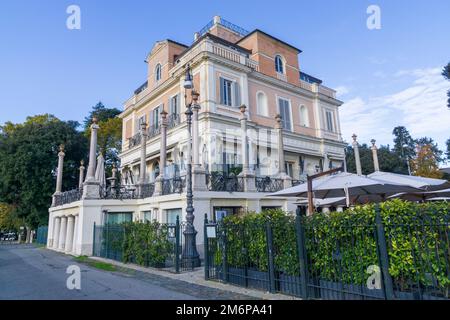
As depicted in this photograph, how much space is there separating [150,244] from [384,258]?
8328 millimetres

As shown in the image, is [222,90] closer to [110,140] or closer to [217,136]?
[217,136]

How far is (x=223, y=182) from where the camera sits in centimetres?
1504

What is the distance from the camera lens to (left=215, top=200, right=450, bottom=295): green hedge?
16.1 feet

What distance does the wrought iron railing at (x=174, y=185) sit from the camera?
14.9m

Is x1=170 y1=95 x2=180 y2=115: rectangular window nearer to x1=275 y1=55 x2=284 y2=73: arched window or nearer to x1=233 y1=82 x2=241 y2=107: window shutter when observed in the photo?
x1=233 y1=82 x2=241 y2=107: window shutter

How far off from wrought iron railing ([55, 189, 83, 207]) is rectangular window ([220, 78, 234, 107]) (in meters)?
10.3

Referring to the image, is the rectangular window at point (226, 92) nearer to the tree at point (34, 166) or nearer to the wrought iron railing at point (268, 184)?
the wrought iron railing at point (268, 184)

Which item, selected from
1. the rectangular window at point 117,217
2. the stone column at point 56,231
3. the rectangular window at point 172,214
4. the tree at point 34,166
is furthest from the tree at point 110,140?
the rectangular window at point 172,214

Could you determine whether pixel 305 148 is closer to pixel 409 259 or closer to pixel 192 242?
pixel 192 242

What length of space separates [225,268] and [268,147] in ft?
47.0

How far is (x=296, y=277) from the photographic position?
6.61 meters
